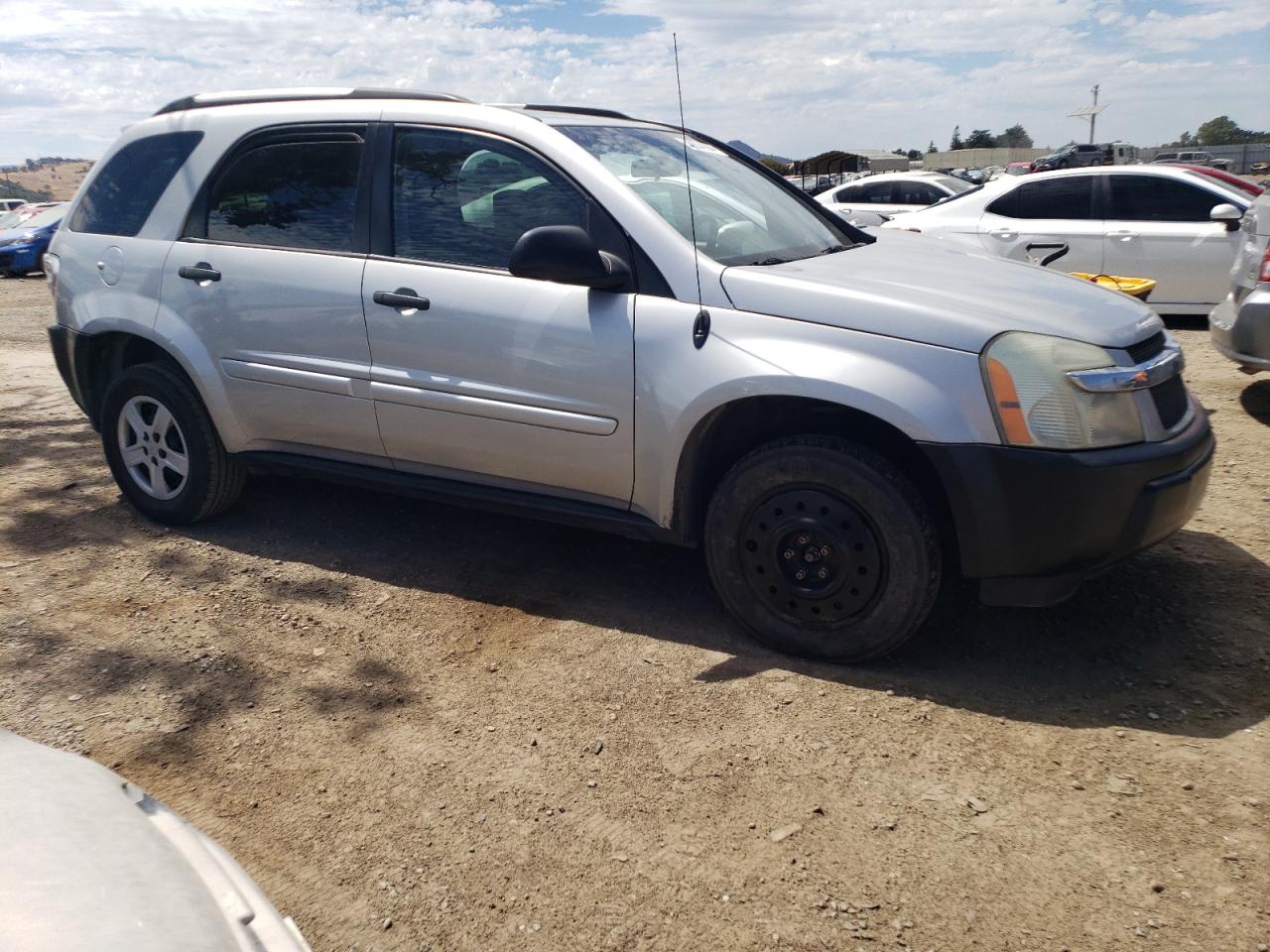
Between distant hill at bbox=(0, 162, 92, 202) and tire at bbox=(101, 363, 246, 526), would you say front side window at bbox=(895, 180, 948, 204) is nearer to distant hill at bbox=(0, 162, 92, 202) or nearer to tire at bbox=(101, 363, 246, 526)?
tire at bbox=(101, 363, 246, 526)

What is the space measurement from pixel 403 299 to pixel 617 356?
3.01 feet

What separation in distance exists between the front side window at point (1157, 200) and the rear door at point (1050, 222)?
0.21 metres

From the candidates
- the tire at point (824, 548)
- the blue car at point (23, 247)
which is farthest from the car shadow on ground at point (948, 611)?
the blue car at point (23, 247)

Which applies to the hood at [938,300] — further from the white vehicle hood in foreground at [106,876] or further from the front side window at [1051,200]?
the front side window at [1051,200]

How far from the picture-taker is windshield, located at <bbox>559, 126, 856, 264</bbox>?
3.72m

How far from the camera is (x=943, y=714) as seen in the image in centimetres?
319

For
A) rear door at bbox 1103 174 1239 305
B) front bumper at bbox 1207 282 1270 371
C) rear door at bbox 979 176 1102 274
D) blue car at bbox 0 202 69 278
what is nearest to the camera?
front bumper at bbox 1207 282 1270 371

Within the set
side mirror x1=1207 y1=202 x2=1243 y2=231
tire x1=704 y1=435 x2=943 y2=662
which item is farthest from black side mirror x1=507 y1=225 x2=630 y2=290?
side mirror x1=1207 y1=202 x2=1243 y2=231

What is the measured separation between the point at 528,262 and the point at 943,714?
6.38 feet

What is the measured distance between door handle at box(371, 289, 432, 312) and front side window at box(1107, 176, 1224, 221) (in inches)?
300

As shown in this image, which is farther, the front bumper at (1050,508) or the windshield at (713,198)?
the windshield at (713,198)

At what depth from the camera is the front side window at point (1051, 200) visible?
9484 mm

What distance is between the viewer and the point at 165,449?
4.75 meters

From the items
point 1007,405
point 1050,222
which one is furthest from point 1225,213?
point 1007,405
